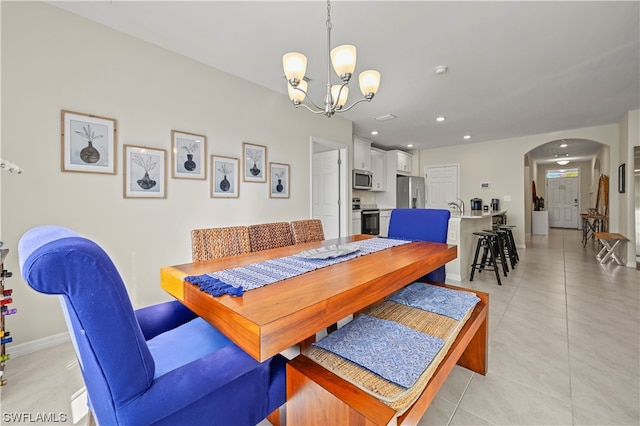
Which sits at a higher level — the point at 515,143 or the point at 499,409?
the point at 515,143

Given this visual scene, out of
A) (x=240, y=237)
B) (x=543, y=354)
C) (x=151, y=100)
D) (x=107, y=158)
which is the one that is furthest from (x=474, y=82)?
(x=107, y=158)

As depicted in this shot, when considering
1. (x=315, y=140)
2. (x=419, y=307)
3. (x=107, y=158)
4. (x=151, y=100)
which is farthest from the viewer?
(x=315, y=140)

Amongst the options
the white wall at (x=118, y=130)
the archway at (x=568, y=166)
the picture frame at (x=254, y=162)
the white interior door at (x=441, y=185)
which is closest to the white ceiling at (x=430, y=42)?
the white wall at (x=118, y=130)

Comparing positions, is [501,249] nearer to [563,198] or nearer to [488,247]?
[488,247]

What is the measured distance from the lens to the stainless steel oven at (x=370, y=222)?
5.21 meters

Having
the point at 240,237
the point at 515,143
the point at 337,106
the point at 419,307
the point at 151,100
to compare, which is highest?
the point at 515,143

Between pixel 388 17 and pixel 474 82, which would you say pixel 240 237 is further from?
pixel 474 82

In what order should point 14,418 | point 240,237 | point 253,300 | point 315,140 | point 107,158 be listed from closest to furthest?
point 253,300
point 14,418
point 240,237
point 107,158
point 315,140

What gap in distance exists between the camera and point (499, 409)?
4.61ft

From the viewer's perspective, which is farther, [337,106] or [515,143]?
[515,143]

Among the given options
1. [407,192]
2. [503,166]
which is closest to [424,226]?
[407,192]

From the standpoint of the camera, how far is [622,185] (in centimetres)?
444

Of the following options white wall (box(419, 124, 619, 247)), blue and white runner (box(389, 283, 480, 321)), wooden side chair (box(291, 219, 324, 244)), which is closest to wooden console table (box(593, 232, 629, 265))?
white wall (box(419, 124, 619, 247))

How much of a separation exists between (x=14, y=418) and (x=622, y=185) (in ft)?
24.7
